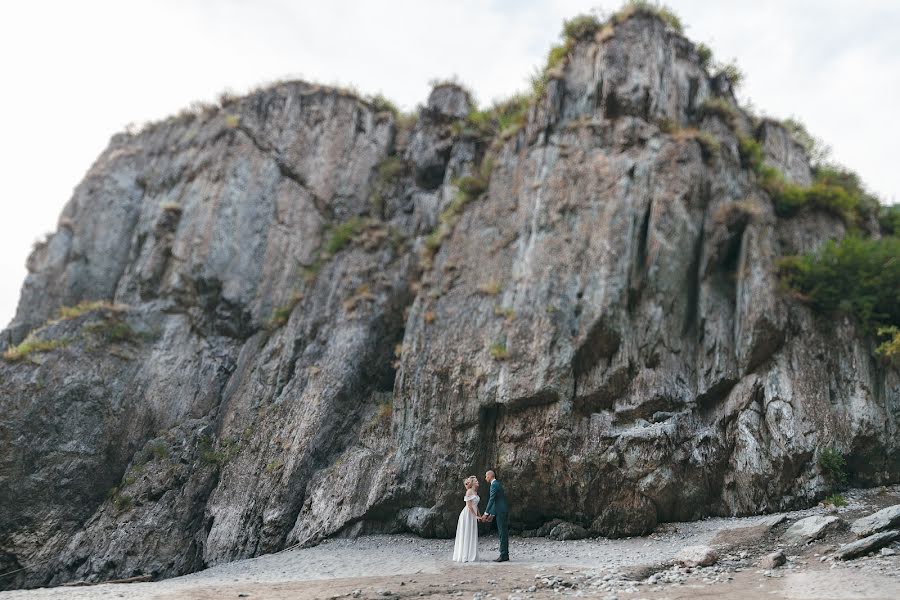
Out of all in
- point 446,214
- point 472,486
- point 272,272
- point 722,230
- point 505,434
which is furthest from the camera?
point 272,272

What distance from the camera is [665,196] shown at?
17938 millimetres

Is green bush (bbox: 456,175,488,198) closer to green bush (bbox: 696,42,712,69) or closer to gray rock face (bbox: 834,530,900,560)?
green bush (bbox: 696,42,712,69)

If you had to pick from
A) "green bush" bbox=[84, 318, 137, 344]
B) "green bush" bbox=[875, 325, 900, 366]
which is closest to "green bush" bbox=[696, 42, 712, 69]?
"green bush" bbox=[875, 325, 900, 366]

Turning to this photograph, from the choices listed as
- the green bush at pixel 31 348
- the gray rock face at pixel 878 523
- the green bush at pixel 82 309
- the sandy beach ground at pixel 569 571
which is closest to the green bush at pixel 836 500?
the sandy beach ground at pixel 569 571

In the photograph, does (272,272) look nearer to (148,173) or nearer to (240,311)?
(240,311)

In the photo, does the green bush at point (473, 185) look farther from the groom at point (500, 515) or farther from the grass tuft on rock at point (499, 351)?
the groom at point (500, 515)

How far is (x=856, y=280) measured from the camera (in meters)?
15.9

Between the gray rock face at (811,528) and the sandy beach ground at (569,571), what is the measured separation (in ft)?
0.48

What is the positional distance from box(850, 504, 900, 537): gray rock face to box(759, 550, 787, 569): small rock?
1.54m

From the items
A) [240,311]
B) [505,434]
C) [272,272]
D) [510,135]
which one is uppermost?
[510,135]

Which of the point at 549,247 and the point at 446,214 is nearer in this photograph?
the point at 549,247

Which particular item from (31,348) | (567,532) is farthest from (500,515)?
(31,348)

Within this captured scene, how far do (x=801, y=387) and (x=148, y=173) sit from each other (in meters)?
25.8

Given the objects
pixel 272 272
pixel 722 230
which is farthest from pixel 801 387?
pixel 272 272
